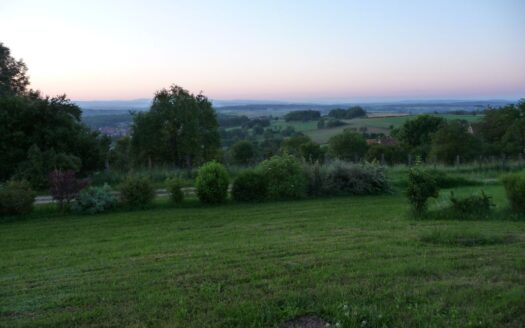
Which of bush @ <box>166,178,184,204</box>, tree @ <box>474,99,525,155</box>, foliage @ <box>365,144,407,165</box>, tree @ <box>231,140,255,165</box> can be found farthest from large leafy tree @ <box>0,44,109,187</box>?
tree @ <box>474,99,525,155</box>

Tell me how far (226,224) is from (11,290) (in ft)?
20.9

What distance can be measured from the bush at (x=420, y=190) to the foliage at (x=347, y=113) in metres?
74.1

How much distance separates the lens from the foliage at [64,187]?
46.8ft

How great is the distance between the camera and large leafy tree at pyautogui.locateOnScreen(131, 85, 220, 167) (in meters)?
28.0

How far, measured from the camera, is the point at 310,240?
333 inches

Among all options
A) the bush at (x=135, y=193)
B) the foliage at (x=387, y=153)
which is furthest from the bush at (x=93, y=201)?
the foliage at (x=387, y=153)

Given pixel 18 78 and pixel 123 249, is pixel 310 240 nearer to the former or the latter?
pixel 123 249

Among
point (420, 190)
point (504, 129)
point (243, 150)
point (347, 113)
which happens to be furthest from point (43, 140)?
point (347, 113)

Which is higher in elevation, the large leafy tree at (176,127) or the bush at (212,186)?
the large leafy tree at (176,127)

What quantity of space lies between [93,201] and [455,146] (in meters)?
34.9

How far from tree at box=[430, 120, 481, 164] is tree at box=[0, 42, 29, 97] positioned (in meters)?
33.2

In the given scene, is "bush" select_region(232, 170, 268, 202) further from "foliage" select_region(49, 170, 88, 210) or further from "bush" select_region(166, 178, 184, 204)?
"foliage" select_region(49, 170, 88, 210)

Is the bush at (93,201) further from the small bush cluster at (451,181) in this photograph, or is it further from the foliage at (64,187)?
the small bush cluster at (451,181)

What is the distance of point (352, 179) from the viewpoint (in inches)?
700
